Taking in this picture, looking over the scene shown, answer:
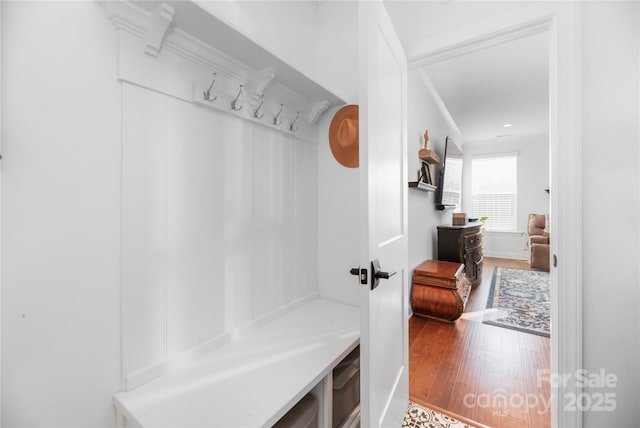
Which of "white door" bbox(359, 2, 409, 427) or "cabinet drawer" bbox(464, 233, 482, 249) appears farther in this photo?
"cabinet drawer" bbox(464, 233, 482, 249)

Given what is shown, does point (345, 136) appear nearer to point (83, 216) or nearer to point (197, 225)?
point (197, 225)

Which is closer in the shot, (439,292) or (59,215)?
(59,215)

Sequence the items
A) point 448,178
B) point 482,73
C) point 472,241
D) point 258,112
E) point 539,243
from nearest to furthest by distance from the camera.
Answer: point 258,112 < point 482,73 < point 472,241 < point 448,178 < point 539,243

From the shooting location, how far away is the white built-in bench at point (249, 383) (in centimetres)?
82

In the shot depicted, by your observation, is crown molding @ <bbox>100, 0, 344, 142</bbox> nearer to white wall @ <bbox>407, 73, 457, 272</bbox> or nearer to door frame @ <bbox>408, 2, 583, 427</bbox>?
door frame @ <bbox>408, 2, 583, 427</bbox>

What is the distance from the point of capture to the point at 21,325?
708 mm

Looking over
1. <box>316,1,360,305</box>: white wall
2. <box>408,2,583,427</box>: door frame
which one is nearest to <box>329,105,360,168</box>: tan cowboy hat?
<box>316,1,360,305</box>: white wall

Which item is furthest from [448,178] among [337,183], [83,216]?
[83,216]

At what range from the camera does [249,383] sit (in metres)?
0.96

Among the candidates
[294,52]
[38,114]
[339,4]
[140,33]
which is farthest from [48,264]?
[339,4]

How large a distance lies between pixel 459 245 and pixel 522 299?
106 cm

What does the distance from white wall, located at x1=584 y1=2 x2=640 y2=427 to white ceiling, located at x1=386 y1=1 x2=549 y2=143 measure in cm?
47

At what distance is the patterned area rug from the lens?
1448 mm

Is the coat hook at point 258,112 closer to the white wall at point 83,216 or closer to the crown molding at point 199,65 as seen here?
the crown molding at point 199,65
